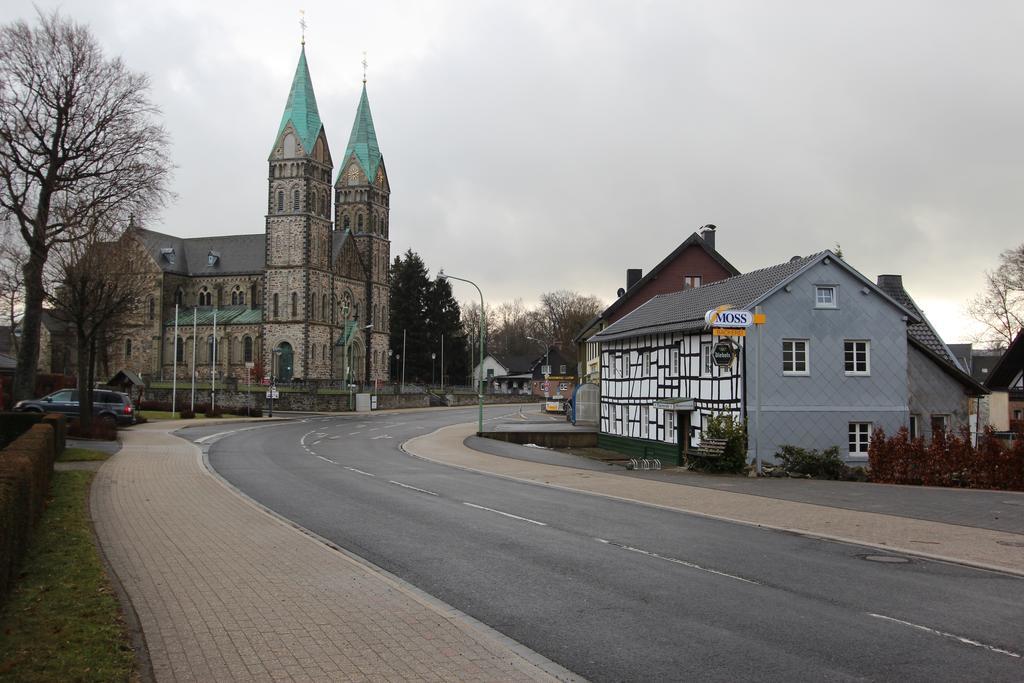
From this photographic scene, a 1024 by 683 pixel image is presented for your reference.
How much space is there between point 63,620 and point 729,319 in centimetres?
2099

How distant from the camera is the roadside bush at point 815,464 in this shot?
24.4 meters

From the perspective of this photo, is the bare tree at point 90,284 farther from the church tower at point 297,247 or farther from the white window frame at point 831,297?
the church tower at point 297,247

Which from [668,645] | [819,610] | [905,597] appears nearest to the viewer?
[668,645]

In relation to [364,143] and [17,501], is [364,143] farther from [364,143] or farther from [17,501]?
[17,501]

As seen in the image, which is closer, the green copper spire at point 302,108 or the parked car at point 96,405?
the parked car at point 96,405

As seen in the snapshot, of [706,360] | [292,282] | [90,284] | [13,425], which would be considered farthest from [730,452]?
[292,282]

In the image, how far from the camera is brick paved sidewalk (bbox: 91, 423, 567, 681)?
21.0ft

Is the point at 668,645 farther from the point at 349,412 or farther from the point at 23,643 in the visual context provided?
the point at 349,412

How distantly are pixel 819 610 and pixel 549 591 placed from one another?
2.76 metres

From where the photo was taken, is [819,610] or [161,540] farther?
[161,540]

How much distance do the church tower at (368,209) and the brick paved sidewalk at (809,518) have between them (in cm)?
7501

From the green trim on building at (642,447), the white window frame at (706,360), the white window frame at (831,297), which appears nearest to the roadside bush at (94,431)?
the green trim on building at (642,447)

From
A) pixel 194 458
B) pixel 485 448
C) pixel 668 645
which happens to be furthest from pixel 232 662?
pixel 485 448

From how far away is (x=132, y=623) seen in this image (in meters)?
7.51
